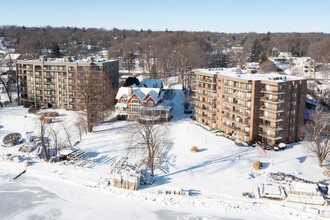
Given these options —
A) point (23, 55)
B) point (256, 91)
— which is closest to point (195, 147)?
point (256, 91)

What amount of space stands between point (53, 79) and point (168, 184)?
42.7 m

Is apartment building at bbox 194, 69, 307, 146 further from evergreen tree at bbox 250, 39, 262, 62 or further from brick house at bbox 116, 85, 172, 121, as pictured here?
evergreen tree at bbox 250, 39, 262, 62

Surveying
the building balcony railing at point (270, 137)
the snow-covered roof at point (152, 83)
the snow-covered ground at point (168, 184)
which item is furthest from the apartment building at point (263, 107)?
the snow-covered roof at point (152, 83)

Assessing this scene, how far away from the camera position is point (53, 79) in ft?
226

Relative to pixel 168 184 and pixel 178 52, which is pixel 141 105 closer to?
pixel 168 184

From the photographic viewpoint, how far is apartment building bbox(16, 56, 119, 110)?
6712cm

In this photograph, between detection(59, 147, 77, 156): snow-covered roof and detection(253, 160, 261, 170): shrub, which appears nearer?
detection(253, 160, 261, 170): shrub

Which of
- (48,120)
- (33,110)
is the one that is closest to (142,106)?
(48,120)

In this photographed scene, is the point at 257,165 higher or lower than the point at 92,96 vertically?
lower

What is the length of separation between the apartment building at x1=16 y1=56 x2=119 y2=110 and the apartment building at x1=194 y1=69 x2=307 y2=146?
93.9 ft

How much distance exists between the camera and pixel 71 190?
36.7 metres

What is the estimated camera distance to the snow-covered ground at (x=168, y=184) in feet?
105

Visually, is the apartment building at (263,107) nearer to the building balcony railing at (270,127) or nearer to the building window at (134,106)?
the building balcony railing at (270,127)

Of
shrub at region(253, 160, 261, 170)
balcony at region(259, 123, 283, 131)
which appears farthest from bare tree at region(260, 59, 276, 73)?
shrub at region(253, 160, 261, 170)
